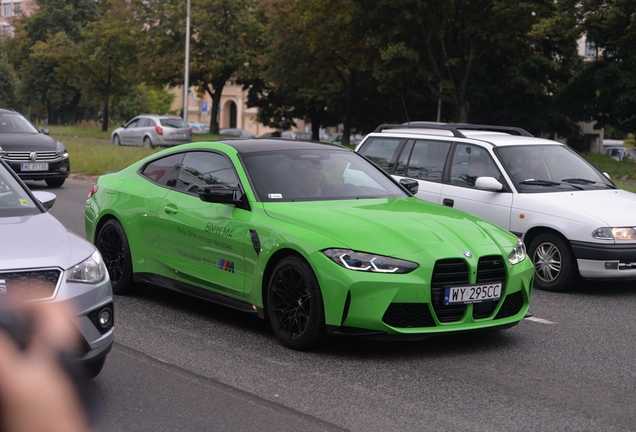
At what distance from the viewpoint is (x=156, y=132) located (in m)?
41.2

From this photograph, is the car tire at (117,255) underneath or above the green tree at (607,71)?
underneath

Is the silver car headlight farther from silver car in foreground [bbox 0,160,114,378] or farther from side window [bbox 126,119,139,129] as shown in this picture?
side window [bbox 126,119,139,129]

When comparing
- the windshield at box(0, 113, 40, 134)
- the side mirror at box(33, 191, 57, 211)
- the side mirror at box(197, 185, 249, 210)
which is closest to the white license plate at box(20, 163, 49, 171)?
the windshield at box(0, 113, 40, 134)

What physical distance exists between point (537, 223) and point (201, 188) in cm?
397

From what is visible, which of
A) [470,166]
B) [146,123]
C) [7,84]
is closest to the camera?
[470,166]

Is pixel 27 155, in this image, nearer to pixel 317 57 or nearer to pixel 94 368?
pixel 94 368

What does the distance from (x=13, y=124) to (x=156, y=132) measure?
68.2 feet

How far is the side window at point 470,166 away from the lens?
10438 mm

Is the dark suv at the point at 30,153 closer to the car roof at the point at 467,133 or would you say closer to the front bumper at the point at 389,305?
→ the car roof at the point at 467,133

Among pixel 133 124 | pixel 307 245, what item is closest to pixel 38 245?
pixel 307 245

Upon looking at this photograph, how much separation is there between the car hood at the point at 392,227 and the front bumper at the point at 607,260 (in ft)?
7.83

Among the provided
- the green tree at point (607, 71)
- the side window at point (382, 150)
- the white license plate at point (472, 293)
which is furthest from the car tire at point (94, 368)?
the green tree at point (607, 71)

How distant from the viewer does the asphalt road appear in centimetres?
502

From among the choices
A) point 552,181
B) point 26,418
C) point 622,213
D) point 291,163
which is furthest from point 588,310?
point 26,418
